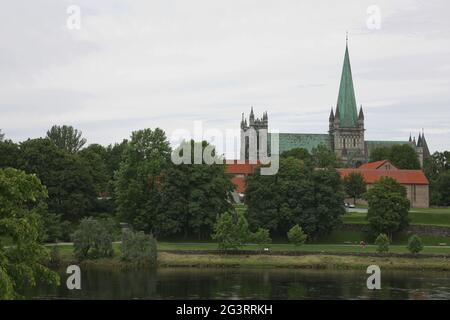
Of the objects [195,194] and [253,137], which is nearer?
[195,194]

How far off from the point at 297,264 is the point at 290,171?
17.5 metres

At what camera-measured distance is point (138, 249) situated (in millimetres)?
57750

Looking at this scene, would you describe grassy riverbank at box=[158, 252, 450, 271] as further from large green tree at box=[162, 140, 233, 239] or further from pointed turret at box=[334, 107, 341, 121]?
pointed turret at box=[334, 107, 341, 121]

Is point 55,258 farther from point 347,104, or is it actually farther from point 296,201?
point 347,104

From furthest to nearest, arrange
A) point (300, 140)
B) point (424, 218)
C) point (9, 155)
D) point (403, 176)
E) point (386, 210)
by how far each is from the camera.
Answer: point (300, 140) → point (403, 176) → point (424, 218) → point (9, 155) → point (386, 210)

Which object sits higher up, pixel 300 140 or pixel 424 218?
pixel 300 140

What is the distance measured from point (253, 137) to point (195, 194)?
366 feet

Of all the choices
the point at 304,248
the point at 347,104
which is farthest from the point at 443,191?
the point at 347,104

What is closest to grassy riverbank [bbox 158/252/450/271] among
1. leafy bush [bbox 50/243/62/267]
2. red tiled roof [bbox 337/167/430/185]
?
leafy bush [bbox 50/243/62/267]

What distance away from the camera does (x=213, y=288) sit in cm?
4453

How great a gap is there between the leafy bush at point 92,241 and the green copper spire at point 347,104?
12111 cm

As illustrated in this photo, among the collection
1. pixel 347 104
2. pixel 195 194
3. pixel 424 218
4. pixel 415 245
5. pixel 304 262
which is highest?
pixel 347 104
